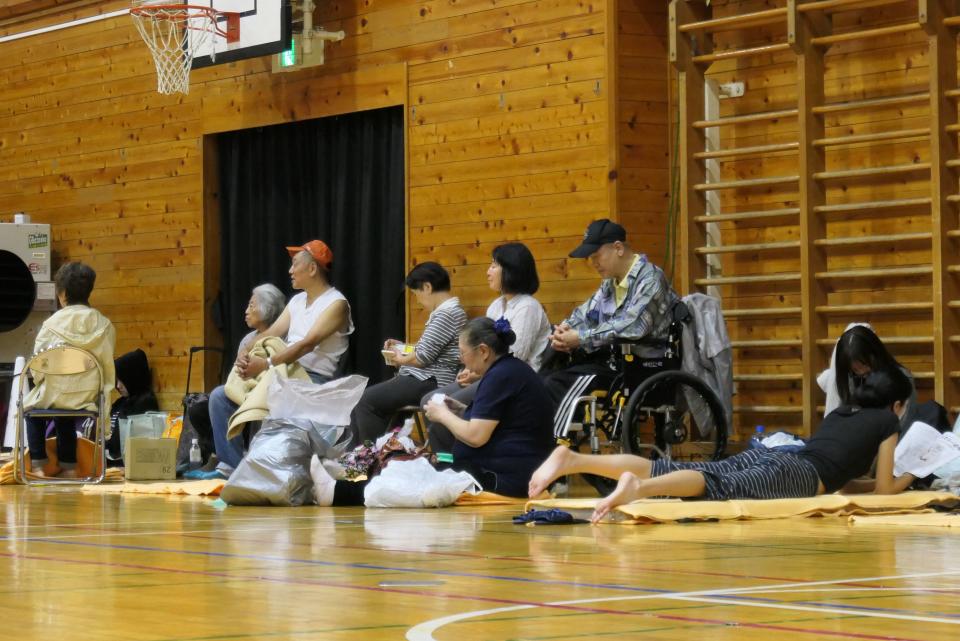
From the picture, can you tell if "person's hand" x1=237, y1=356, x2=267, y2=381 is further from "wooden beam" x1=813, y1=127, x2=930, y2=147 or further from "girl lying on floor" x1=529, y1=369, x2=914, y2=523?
"girl lying on floor" x1=529, y1=369, x2=914, y2=523

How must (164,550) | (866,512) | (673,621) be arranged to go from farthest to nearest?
(866,512)
(164,550)
(673,621)

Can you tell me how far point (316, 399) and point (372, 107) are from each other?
2.76 metres

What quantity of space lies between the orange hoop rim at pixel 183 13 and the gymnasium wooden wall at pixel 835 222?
9.19 ft

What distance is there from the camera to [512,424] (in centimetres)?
537

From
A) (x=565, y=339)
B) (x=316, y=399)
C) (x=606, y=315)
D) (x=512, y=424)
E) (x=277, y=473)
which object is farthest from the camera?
(x=606, y=315)

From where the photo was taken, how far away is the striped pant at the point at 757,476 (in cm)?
460

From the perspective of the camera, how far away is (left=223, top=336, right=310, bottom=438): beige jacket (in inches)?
257

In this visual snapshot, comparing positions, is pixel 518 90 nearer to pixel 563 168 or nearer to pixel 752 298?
pixel 563 168

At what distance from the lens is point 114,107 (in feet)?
32.4

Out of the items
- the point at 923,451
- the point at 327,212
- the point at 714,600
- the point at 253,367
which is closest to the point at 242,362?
the point at 253,367

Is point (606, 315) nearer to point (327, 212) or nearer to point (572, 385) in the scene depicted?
point (572, 385)

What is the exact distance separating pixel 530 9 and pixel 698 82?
107cm

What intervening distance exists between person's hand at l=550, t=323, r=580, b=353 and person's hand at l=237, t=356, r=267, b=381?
154 cm

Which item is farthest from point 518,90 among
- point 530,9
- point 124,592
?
point 124,592
